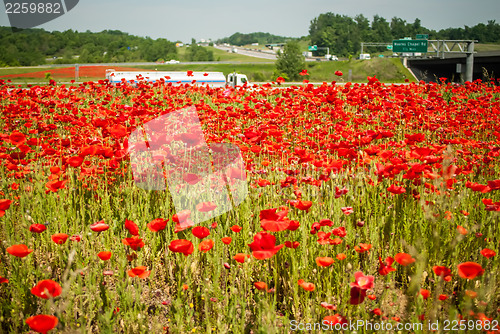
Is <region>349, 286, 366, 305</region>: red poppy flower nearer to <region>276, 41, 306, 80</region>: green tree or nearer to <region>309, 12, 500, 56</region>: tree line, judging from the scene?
<region>276, 41, 306, 80</region>: green tree

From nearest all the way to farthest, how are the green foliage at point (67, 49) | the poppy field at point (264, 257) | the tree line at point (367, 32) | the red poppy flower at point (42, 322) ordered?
the red poppy flower at point (42, 322), the poppy field at point (264, 257), the green foliage at point (67, 49), the tree line at point (367, 32)

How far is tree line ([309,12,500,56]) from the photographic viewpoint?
126m

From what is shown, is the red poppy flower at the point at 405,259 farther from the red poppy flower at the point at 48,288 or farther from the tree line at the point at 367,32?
the tree line at the point at 367,32

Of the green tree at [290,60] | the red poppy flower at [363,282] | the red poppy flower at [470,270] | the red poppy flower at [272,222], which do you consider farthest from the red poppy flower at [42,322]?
the green tree at [290,60]

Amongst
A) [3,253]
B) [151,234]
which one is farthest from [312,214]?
[3,253]

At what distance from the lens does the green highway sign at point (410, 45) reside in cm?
3809

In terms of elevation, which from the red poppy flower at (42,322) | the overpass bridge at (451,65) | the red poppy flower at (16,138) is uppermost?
the overpass bridge at (451,65)

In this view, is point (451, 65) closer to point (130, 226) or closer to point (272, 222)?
point (272, 222)

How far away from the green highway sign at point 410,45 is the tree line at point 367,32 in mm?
83169

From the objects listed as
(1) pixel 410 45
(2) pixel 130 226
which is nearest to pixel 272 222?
(2) pixel 130 226

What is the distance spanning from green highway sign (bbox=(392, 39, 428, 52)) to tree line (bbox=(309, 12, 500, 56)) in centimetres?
8317

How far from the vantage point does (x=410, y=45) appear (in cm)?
3872

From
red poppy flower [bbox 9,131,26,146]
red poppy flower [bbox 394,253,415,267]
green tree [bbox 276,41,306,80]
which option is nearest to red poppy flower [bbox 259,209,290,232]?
red poppy flower [bbox 394,253,415,267]

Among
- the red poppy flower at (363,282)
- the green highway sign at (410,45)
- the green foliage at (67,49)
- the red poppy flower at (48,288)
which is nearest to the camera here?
the red poppy flower at (48,288)
